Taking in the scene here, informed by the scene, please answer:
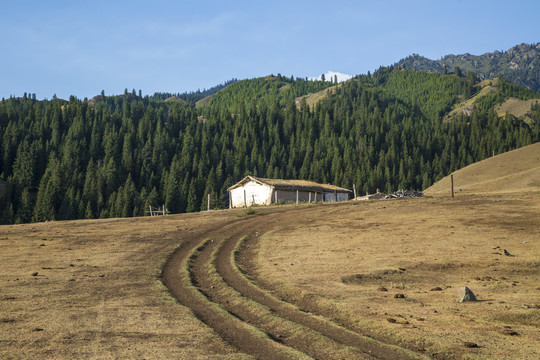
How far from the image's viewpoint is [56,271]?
24.4 m

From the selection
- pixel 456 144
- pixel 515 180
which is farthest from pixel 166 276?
pixel 456 144

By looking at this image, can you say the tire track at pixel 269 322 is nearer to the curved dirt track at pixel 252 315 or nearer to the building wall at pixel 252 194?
the curved dirt track at pixel 252 315

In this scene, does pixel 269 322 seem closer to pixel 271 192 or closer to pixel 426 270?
pixel 426 270

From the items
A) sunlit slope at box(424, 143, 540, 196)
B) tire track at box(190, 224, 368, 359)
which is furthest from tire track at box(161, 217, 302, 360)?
A: sunlit slope at box(424, 143, 540, 196)

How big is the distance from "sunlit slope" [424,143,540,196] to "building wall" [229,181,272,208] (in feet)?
100

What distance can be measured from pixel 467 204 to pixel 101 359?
4274 centimetres

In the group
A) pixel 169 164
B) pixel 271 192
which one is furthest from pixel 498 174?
pixel 169 164

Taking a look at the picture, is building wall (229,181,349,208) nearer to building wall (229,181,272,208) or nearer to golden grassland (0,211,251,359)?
building wall (229,181,272,208)

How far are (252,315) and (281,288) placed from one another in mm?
4190

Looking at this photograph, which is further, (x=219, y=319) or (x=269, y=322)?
(x=219, y=319)

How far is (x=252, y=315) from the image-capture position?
16.2 meters

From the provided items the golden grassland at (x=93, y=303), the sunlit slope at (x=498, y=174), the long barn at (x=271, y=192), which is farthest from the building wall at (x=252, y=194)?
the golden grassland at (x=93, y=303)

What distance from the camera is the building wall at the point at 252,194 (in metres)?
69.3

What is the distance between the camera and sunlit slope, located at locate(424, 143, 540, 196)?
7894cm
